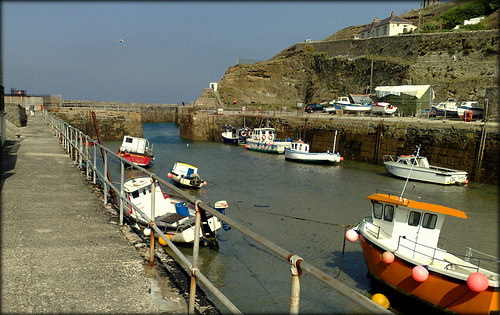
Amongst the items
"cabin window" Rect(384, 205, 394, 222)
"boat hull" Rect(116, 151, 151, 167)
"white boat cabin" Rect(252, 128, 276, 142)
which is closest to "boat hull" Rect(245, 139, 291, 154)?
"white boat cabin" Rect(252, 128, 276, 142)

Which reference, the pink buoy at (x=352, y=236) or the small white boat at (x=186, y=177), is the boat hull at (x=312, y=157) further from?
the pink buoy at (x=352, y=236)

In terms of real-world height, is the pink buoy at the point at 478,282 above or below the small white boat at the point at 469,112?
below

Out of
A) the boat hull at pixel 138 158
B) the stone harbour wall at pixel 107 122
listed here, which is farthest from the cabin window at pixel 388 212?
the stone harbour wall at pixel 107 122

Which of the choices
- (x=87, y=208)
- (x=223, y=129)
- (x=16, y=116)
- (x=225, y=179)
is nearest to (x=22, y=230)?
(x=87, y=208)

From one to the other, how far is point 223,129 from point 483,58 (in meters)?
33.1

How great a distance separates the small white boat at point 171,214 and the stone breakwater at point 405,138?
20519 mm

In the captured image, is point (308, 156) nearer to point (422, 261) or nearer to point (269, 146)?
point (269, 146)

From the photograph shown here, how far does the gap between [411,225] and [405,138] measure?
2249 centimetres

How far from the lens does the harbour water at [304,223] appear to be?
400 inches

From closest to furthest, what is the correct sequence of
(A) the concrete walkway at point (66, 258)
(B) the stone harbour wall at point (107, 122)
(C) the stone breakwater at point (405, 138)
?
1. (A) the concrete walkway at point (66, 258)
2. (C) the stone breakwater at point (405, 138)
3. (B) the stone harbour wall at point (107, 122)

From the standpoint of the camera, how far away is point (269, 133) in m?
45.1

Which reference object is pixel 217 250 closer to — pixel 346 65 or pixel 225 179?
pixel 225 179

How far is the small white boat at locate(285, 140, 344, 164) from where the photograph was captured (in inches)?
1309

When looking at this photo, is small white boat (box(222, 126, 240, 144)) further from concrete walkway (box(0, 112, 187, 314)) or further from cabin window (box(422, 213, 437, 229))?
concrete walkway (box(0, 112, 187, 314))
